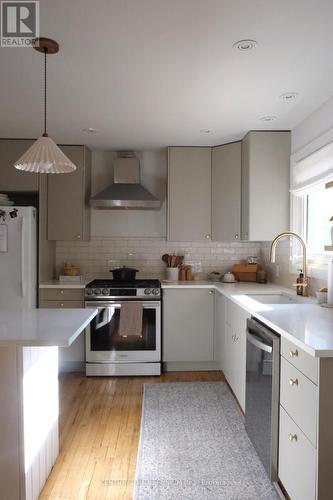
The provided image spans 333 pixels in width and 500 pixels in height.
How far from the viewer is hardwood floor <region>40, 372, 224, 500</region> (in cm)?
196

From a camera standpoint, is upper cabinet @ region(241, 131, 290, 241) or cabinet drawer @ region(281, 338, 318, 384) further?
upper cabinet @ region(241, 131, 290, 241)

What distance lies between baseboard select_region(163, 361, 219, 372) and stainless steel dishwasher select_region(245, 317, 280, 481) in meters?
1.36

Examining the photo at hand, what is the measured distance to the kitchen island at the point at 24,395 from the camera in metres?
1.56

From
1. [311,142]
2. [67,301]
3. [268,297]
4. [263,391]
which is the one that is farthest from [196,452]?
[311,142]

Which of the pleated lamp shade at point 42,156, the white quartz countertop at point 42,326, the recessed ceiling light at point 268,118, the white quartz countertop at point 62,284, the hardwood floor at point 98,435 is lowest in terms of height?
the hardwood floor at point 98,435

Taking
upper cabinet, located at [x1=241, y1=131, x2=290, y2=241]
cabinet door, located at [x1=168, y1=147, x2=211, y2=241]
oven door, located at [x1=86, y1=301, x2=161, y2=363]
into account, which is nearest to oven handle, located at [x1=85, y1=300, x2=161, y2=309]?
oven door, located at [x1=86, y1=301, x2=161, y2=363]

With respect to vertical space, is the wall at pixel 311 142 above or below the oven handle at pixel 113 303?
above

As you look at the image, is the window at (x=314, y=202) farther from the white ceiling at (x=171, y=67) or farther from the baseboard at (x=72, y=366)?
the baseboard at (x=72, y=366)

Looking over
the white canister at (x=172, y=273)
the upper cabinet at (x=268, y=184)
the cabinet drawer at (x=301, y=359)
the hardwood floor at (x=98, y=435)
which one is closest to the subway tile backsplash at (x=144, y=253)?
the white canister at (x=172, y=273)

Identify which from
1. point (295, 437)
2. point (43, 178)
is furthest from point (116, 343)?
point (295, 437)

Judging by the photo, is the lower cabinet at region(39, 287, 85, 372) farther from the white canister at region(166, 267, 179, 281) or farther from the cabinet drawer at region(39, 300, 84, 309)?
the white canister at region(166, 267, 179, 281)

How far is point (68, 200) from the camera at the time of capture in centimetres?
390

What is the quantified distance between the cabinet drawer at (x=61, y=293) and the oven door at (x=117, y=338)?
6.3 inches

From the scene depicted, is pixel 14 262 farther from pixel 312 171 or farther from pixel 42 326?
pixel 312 171
